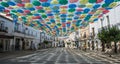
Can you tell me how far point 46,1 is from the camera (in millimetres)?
16484

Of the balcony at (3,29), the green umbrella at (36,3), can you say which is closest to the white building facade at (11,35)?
the balcony at (3,29)

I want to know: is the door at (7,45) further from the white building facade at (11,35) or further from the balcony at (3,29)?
the balcony at (3,29)

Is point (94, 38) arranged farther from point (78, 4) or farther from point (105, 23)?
point (78, 4)

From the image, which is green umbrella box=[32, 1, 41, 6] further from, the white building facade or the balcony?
the balcony

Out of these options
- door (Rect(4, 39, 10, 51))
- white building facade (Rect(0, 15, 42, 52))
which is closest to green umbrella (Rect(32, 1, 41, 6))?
white building facade (Rect(0, 15, 42, 52))

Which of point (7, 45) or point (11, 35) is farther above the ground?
point (11, 35)

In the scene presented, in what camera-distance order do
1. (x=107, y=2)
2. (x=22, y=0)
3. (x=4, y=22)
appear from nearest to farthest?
(x=22, y=0)
(x=107, y=2)
(x=4, y=22)

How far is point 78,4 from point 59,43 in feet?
411

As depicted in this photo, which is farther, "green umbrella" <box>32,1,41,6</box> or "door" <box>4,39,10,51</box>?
"door" <box>4,39,10,51</box>

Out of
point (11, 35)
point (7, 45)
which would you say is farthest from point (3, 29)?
point (7, 45)

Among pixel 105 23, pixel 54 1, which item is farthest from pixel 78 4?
pixel 105 23

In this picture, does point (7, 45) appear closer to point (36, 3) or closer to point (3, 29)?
point (3, 29)

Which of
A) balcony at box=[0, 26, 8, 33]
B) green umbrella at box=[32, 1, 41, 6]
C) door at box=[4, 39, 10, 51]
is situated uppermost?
green umbrella at box=[32, 1, 41, 6]

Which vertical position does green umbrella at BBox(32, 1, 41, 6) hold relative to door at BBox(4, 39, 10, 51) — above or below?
above
